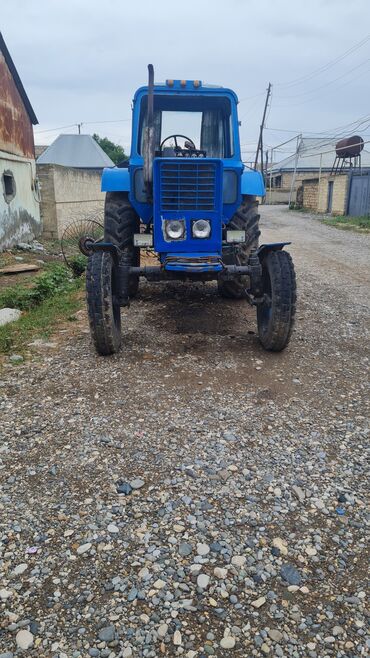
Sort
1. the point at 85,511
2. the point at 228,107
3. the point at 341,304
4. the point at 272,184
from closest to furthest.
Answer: the point at 85,511 < the point at 228,107 < the point at 341,304 < the point at 272,184

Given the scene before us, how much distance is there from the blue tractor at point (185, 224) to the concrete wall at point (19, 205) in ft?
21.2

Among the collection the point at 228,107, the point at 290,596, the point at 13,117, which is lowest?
the point at 290,596

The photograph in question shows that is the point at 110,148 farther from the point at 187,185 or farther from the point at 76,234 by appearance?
the point at 187,185

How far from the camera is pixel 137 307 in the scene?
6473 mm

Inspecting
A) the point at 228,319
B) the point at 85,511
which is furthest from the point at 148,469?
the point at 228,319

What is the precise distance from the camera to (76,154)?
112 feet

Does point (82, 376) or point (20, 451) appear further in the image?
point (82, 376)

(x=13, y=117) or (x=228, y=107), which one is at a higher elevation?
(x=13, y=117)

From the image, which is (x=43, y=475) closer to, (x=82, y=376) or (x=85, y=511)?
(x=85, y=511)

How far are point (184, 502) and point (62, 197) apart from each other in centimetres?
1350

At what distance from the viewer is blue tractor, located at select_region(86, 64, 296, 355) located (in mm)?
4406

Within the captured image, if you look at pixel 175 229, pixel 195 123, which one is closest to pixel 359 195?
pixel 195 123

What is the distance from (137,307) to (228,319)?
1.33 metres

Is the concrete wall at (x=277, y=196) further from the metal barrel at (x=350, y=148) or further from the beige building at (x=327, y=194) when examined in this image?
the metal barrel at (x=350, y=148)
